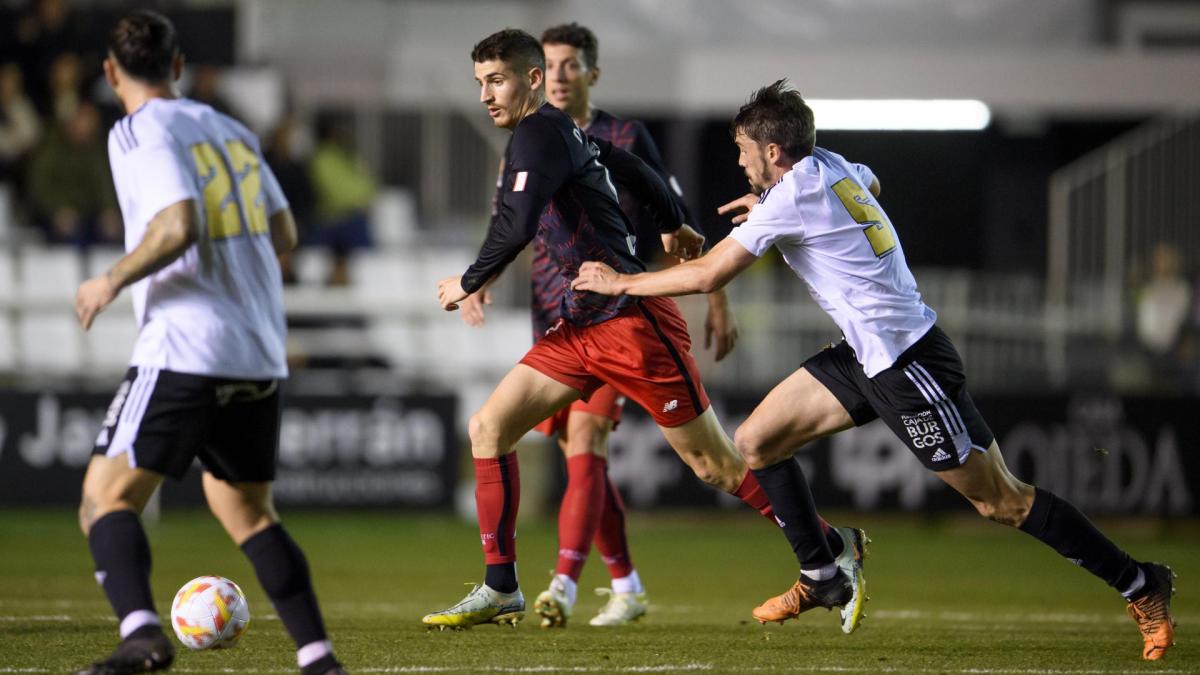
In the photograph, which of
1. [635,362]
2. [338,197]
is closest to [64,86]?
[338,197]

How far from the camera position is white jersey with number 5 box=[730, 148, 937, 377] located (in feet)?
20.2

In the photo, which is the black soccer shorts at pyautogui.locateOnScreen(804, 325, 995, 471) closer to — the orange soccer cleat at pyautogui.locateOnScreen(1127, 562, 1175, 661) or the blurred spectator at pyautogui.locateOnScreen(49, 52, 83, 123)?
the orange soccer cleat at pyautogui.locateOnScreen(1127, 562, 1175, 661)

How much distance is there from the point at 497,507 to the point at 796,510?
4.17 feet

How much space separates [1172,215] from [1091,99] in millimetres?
2926

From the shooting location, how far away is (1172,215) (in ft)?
59.4

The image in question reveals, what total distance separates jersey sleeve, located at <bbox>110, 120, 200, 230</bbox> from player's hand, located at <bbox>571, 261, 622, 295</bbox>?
1653 mm

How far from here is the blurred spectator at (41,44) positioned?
17.9m

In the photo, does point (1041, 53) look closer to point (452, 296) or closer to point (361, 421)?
point (361, 421)

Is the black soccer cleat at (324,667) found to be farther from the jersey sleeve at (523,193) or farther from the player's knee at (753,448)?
the player's knee at (753,448)

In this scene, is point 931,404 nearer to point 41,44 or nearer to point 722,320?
point 722,320

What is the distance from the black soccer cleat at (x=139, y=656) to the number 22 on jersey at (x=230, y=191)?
129 centimetres

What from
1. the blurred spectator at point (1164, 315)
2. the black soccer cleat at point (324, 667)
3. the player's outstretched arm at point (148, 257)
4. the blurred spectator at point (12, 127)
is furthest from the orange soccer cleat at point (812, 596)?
the blurred spectator at point (12, 127)

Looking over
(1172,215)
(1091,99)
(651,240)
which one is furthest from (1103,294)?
(651,240)

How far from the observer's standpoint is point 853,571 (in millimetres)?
6809
